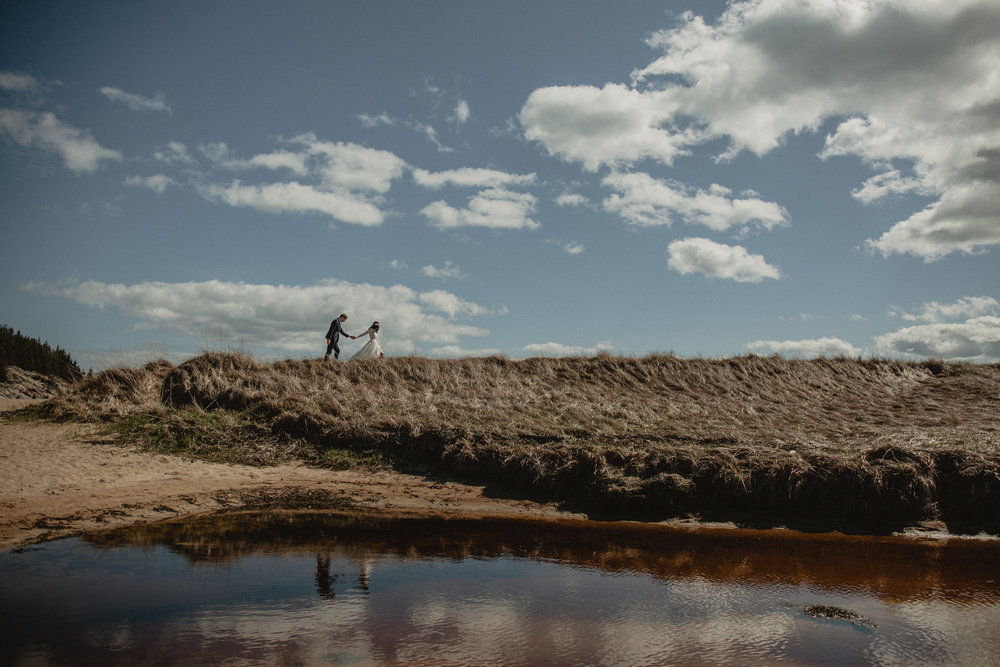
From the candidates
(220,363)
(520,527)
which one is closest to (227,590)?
(520,527)

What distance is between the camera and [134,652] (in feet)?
15.4

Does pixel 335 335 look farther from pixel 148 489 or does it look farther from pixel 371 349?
pixel 148 489

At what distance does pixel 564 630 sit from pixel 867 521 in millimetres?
6857

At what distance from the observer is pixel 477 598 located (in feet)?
20.0

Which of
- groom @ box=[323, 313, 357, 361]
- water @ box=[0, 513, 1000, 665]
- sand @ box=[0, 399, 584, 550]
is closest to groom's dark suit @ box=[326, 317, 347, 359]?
groom @ box=[323, 313, 357, 361]

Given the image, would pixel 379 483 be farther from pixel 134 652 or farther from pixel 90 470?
pixel 134 652

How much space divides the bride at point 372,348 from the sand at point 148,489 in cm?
704

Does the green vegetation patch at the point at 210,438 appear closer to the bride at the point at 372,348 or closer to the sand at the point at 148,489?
the sand at the point at 148,489

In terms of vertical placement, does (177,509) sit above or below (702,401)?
below

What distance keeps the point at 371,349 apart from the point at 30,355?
102 feet

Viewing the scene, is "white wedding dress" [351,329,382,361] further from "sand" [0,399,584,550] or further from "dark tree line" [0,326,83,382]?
"dark tree line" [0,326,83,382]

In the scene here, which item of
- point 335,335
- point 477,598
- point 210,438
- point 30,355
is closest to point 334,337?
point 335,335

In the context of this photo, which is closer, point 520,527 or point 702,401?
point 520,527

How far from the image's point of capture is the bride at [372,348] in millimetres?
18781
